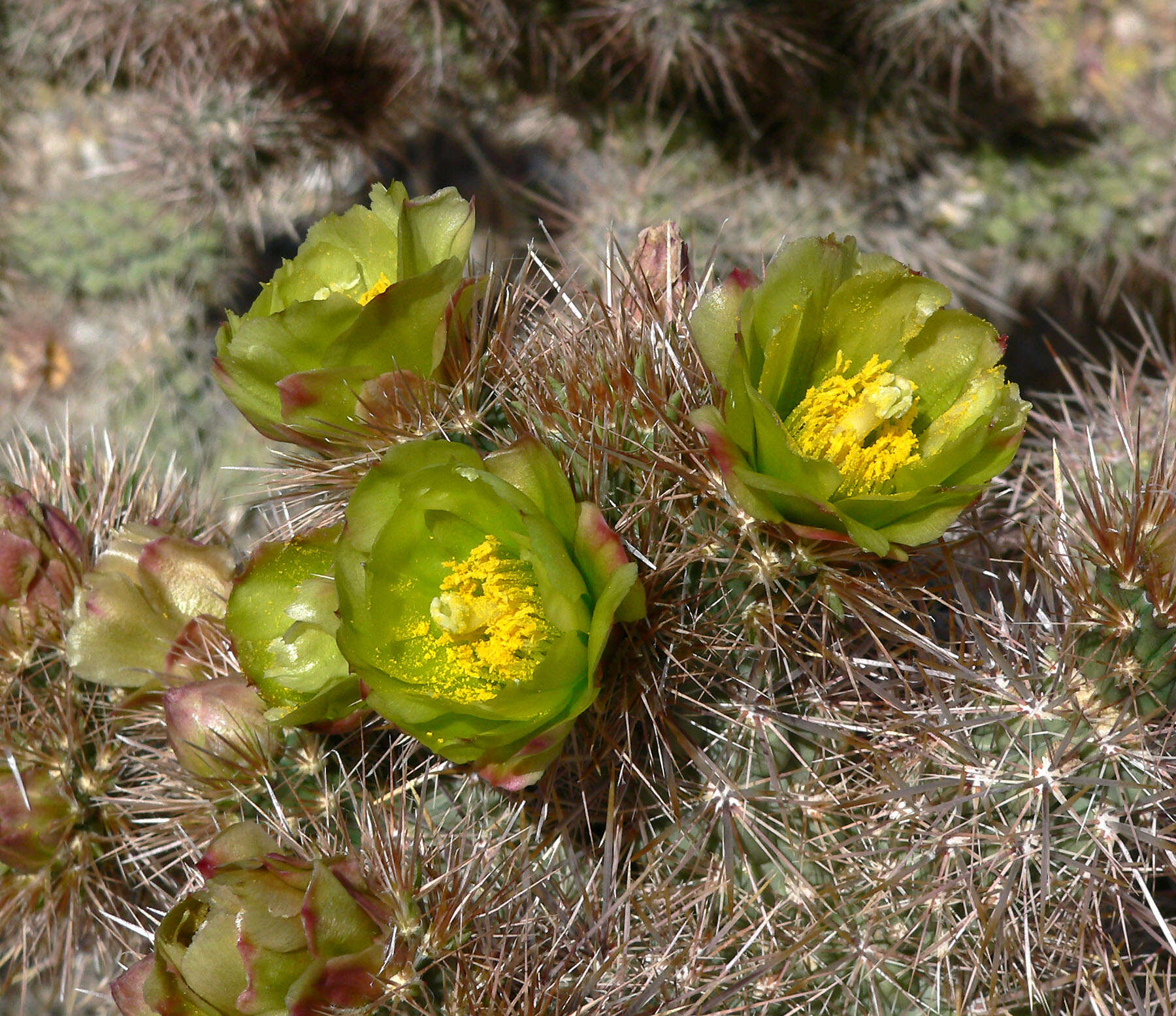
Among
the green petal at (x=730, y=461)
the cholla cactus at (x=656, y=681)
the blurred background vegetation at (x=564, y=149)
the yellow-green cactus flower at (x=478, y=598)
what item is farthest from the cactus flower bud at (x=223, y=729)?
the blurred background vegetation at (x=564, y=149)

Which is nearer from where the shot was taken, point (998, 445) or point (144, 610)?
point (998, 445)

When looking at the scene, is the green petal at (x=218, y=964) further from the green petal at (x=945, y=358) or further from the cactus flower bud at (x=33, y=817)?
the green petal at (x=945, y=358)

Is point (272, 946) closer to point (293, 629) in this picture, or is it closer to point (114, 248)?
point (293, 629)

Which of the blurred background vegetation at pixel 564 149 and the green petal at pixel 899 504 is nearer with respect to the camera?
the green petal at pixel 899 504

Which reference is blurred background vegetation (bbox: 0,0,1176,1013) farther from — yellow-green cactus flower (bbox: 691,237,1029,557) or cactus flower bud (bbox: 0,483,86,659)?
yellow-green cactus flower (bbox: 691,237,1029,557)

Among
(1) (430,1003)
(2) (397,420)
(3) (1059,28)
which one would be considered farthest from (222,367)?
(3) (1059,28)

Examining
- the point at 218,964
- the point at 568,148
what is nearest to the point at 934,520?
the point at 218,964

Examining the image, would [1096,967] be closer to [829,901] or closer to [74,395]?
[829,901]
